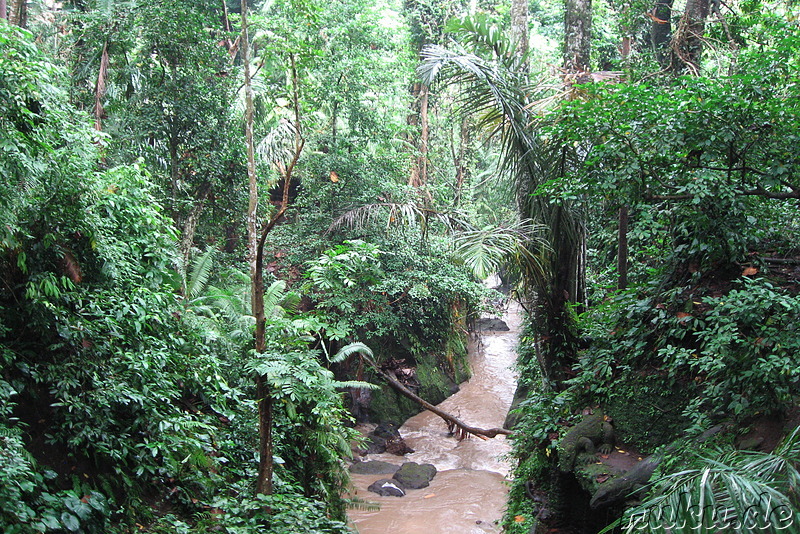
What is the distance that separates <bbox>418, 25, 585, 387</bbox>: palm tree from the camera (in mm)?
6641

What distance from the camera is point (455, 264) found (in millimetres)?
7059

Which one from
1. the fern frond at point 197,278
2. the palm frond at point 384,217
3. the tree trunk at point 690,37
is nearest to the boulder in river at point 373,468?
the fern frond at point 197,278

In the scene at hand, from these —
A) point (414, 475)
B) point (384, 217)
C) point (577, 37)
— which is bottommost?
point (414, 475)

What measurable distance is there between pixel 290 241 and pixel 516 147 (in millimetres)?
6654

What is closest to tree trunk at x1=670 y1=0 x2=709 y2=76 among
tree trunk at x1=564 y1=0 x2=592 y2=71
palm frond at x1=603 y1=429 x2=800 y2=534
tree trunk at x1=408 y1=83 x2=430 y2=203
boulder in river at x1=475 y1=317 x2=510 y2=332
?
tree trunk at x1=564 y1=0 x2=592 y2=71

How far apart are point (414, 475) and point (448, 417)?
4.51 feet

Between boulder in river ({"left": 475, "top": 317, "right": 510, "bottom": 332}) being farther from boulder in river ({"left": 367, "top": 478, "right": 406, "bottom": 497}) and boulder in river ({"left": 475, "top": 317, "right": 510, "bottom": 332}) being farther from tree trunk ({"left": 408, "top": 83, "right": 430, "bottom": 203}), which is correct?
boulder in river ({"left": 367, "top": 478, "right": 406, "bottom": 497})

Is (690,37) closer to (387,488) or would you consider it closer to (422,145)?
(387,488)

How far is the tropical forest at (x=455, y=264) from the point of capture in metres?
4.13

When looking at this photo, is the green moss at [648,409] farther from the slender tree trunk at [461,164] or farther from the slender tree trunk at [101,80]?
the slender tree trunk at [461,164]

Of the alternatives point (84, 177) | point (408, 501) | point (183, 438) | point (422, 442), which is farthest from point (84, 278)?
point (422, 442)

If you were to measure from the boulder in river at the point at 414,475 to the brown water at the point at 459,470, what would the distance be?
0.13 meters

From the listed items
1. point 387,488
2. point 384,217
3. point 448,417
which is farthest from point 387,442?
point 384,217

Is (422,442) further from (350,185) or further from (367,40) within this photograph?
(367,40)
